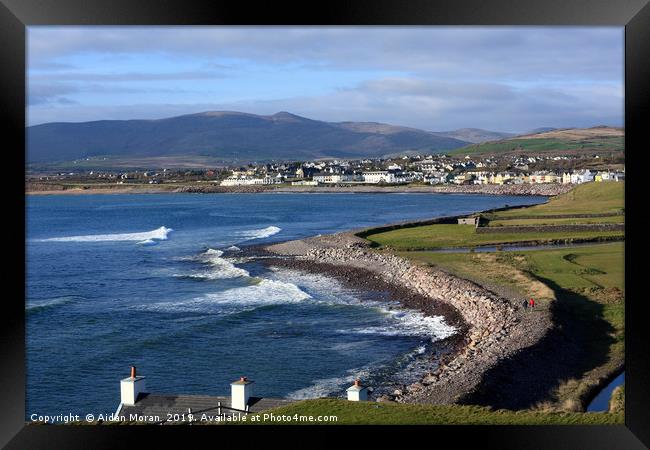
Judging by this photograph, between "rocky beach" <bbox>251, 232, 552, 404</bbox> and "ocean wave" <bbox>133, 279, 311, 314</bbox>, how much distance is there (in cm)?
151

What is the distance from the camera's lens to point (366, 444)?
11.2 ft

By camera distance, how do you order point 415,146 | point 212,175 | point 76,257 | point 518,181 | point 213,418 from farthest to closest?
point 415,146 → point 212,175 → point 518,181 → point 76,257 → point 213,418

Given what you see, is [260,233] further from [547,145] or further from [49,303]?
[547,145]

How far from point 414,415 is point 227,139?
8164 centimetres

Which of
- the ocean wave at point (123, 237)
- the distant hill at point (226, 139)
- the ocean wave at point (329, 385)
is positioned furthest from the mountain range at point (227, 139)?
the ocean wave at point (329, 385)

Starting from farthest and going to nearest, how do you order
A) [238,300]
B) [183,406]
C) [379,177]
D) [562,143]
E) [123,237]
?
[562,143]
[379,177]
[123,237]
[238,300]
[183,406]

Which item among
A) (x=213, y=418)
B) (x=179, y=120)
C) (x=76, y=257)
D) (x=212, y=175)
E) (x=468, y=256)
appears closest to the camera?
(x=213, y=418)

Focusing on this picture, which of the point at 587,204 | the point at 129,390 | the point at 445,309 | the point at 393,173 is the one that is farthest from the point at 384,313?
the point at 393,173

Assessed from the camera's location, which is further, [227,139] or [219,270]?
[227,139]

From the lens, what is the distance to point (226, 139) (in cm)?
8406

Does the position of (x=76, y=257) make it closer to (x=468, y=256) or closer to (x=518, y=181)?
(x=468, y=256)

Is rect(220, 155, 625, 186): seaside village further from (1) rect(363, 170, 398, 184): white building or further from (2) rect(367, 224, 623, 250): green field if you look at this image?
(2) rect(367, 224, 623, 250): green field
